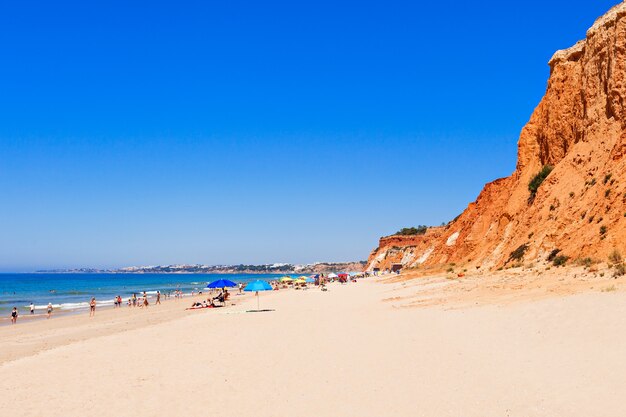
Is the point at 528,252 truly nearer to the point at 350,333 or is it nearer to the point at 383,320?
the point at 383,320

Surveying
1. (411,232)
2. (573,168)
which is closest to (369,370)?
(573,168)

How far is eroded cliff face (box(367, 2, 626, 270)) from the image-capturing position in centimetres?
2453

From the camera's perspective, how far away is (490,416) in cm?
680

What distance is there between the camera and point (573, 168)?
3234 cm

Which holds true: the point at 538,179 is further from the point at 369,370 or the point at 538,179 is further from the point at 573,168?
the point at 369,370

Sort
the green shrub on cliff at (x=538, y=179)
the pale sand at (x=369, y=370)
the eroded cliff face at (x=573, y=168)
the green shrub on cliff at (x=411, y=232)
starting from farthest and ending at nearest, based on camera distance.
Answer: the green shrub on cliff at (x=411, y=232) → the green shrub on cliff at (x=538, y=179) → the eroded cliff face at (x=573, y=168) → the pale sand at (x=369, y=370)

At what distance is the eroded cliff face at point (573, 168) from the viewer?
2453cm

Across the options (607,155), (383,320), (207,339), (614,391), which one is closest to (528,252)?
(607,155)

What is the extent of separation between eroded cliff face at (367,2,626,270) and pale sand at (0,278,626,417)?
32.5ft

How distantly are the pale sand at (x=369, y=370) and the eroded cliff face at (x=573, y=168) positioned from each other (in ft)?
32.5

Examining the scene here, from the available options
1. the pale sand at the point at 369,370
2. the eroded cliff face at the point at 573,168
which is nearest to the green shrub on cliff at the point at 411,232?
the eroded cliff face at the point at 573,168

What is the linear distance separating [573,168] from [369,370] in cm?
2767

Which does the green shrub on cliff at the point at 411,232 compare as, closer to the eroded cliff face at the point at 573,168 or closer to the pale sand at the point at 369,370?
the eroded cliff face at the point at 573,168

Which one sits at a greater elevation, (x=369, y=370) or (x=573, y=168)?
(x=573, y=168)
